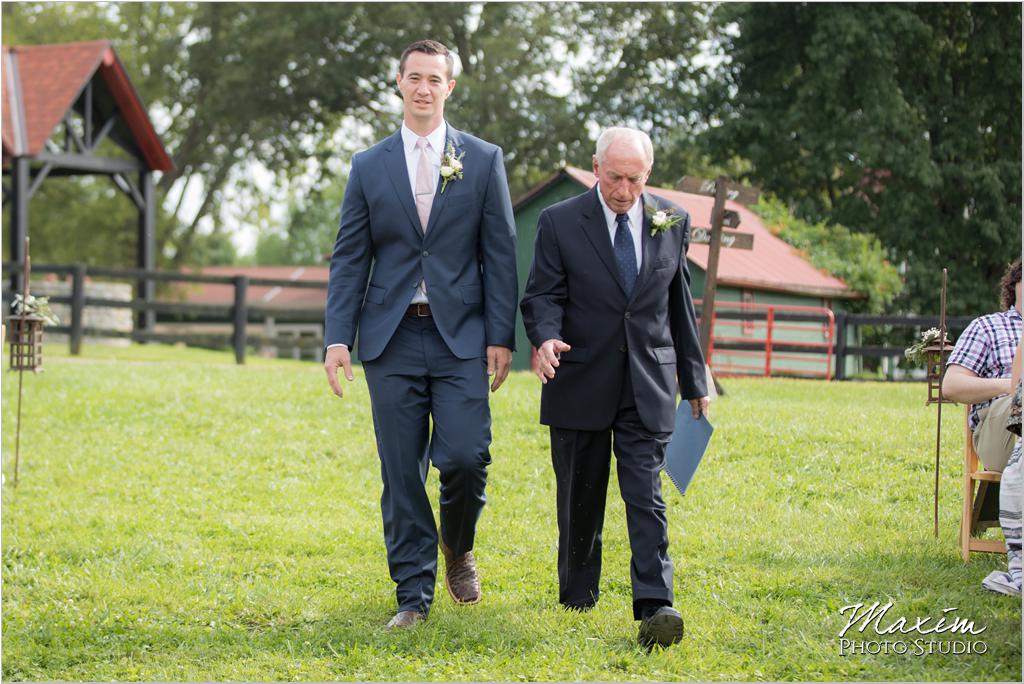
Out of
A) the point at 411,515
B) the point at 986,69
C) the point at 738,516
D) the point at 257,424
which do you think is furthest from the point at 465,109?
the point at 411,515

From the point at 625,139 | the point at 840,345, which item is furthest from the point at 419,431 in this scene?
the point at 840,345

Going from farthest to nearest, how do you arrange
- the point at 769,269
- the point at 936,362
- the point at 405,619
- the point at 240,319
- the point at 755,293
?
the point at 755,293 < the point at 769,269 < the point at 240,319 < the point at 936,362 < the point at 405,619

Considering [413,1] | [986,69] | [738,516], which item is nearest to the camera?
[738,516]

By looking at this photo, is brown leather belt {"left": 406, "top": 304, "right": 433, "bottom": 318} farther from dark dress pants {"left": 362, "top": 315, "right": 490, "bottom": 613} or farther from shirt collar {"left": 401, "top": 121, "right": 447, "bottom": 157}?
shirt collar {"left": 401, "top": 121, "right": 447, "bottom": 157}

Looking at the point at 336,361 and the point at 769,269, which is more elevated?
the point at 769,269

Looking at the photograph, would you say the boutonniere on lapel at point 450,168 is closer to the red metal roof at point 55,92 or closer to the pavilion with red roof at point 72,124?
the pavilion with red roof at point 72,124

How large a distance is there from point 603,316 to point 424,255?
2.47 ft

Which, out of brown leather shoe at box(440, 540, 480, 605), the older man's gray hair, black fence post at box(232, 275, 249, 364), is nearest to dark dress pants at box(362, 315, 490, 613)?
brown leather shoe at box(440, 540, 480, 605)

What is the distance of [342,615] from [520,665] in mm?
1075

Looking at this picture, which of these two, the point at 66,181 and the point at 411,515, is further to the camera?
the point at 66,181

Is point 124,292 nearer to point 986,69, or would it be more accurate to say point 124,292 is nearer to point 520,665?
point 986,69

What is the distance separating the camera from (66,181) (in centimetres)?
3416

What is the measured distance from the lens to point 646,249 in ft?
15.2

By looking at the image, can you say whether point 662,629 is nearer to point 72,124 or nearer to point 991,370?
point 991,370
